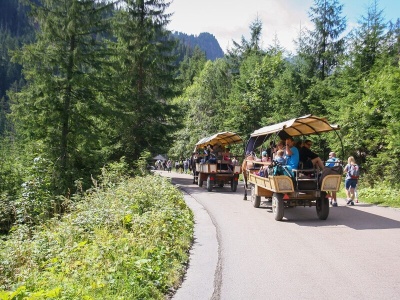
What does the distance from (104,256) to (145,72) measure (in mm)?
22330

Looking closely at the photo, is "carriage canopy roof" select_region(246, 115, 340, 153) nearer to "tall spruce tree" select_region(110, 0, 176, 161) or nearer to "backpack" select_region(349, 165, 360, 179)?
"backpack" select_region(349, 165, 360, 179)

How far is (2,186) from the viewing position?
20.4 m

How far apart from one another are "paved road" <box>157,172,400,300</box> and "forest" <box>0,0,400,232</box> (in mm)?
6077

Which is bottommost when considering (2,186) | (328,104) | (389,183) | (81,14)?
(2,186)

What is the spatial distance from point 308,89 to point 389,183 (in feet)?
39.0

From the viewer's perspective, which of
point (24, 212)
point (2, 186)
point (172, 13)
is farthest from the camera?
point (172, 13)

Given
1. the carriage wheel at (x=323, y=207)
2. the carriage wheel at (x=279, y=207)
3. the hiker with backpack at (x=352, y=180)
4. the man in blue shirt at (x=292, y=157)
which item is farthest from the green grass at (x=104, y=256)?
the hiker with backpack at (x=352, y=180)

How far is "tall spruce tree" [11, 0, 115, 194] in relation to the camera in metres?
19.6

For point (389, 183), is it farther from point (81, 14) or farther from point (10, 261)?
point (81, 14)

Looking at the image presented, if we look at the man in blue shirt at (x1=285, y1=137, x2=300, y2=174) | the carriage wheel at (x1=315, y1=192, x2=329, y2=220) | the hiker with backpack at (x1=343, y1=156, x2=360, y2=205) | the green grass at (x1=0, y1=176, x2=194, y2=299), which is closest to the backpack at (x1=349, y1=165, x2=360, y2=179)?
the hiker with backpack at (x1=343, y1=156, x2=360, y2=205)

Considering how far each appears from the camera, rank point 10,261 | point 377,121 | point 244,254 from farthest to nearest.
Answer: point 377,121 → point 244,254 → point 10,261

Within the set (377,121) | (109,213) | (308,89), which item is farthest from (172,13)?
(109,213)

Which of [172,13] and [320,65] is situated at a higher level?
[172,13]

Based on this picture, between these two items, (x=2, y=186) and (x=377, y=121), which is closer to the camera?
(x=377, y=121)
